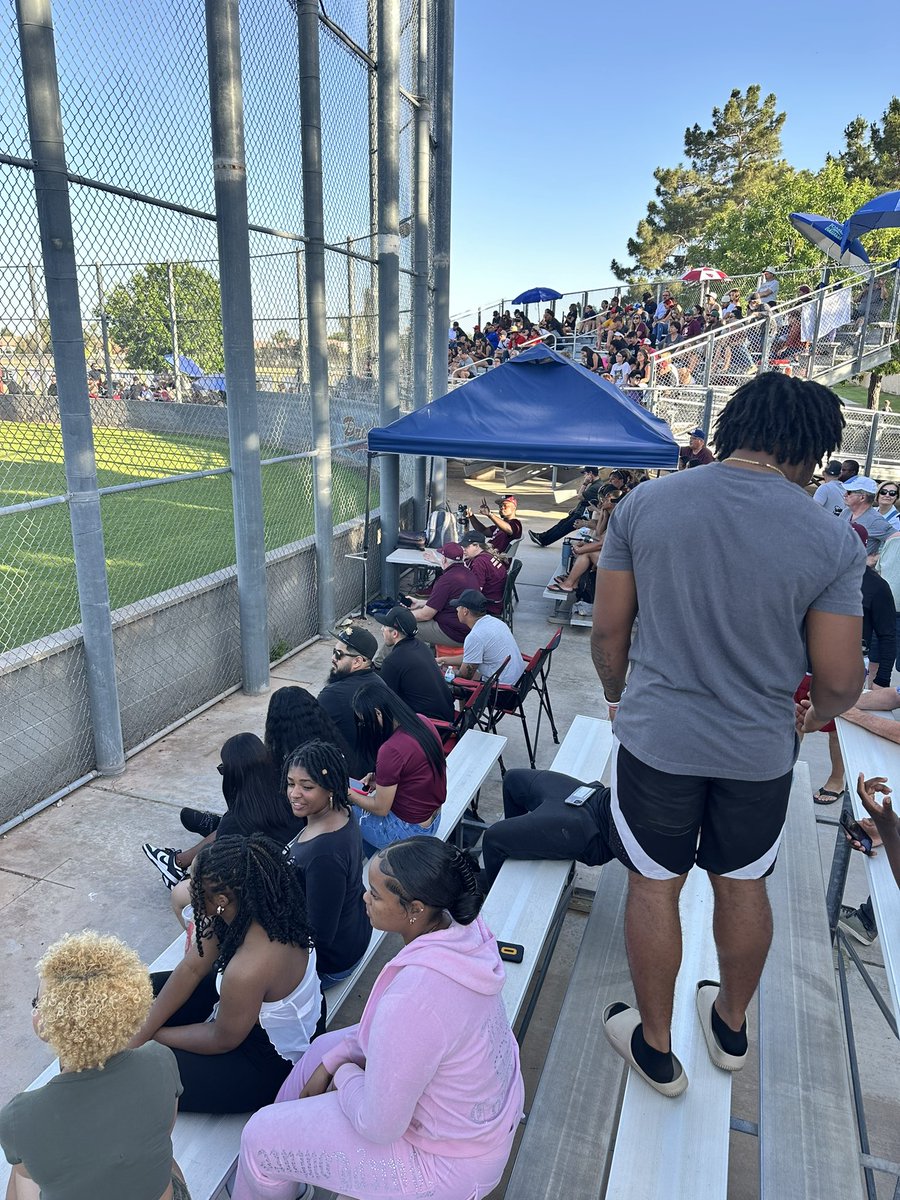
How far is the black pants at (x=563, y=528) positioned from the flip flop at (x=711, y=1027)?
9.12 m

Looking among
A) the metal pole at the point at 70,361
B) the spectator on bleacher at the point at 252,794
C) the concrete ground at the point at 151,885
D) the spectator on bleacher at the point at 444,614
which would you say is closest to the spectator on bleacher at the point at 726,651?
the concrete ground at the point at 151,885

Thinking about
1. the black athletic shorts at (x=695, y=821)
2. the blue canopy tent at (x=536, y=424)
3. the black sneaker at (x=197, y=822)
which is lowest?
the black sneaker at (x=197, y=822)

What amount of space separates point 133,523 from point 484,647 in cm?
937

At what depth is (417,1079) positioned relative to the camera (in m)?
1.74

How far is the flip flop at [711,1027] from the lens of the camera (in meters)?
2.26

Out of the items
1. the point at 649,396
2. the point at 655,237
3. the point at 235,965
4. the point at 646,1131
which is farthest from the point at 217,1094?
the point at 655,237

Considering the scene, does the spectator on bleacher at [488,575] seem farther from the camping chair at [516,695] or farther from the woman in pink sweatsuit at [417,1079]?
the woman in pink sweatsuit at [417,1079]

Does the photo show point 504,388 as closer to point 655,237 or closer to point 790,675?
point 790,675

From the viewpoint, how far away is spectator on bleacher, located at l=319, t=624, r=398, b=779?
4211 millimetres

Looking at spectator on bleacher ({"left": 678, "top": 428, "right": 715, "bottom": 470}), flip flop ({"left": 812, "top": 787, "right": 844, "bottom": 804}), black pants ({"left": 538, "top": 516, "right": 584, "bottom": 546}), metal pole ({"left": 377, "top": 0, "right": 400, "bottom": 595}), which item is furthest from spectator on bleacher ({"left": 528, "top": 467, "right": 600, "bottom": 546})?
flip flop ({"left": 812, "top": 787, "right": 844, "bottom": 804})

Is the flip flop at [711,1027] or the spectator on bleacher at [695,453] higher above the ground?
the spectator on bleacher at [695,453]

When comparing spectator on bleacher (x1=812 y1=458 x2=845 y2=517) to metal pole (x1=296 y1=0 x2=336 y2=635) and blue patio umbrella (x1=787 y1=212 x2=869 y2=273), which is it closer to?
metal pole (x1=296 y1=0 x2=336 y2=635)

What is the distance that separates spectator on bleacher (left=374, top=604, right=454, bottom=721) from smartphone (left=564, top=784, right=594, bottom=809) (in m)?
1.38

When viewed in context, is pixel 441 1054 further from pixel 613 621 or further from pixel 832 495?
pixel 832 495
